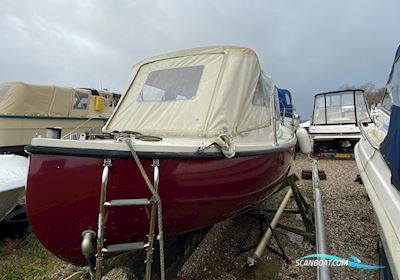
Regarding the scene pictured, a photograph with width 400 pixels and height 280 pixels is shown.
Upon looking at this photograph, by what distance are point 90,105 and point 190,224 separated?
7310mm

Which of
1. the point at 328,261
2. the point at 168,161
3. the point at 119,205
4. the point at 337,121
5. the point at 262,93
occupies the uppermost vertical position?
the point at 337,121

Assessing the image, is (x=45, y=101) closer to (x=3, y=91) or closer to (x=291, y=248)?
(x=3, y=91)

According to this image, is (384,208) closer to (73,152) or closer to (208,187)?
(208,187)

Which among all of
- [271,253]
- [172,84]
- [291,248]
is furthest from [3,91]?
[291,248]

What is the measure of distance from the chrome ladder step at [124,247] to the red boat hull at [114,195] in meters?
0.07

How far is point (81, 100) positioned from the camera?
8312mm

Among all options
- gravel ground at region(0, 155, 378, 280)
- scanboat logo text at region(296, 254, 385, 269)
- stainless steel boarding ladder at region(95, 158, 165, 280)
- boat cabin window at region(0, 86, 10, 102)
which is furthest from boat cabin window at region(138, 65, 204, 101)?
boat cabin window at region(0, 86, 10, 102)

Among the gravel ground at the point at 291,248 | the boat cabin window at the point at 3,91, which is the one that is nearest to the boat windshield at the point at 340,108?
the gravel ground at the point at 291,248

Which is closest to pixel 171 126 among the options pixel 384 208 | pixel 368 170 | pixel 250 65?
pixel 250 65

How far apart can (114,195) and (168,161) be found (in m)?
0.43

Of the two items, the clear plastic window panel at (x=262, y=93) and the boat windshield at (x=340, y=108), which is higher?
the boat windshield at (x=340, y=108)

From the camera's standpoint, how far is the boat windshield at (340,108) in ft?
28.3

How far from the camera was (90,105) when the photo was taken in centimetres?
855

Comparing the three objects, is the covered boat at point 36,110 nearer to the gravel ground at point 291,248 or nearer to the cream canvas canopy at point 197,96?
the cream canvas canopy at point 197,96
